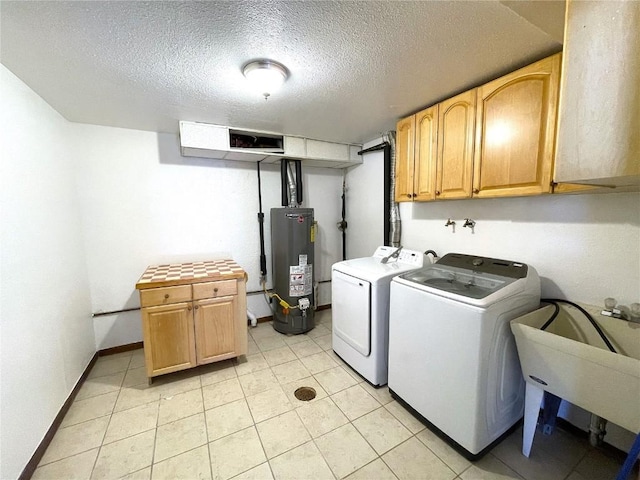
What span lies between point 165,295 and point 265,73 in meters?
1.76

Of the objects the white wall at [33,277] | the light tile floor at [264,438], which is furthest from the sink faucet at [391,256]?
the white wall at [33,277]

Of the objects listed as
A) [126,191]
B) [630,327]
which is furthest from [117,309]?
[630,327]

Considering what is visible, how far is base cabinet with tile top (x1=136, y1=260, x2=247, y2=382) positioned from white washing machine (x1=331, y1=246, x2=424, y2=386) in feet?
2.90

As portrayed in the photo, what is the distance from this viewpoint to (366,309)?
201 cm

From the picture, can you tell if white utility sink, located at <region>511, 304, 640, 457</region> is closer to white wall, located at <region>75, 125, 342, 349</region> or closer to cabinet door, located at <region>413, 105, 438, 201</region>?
cabinet door, located at <region>413, 105, 438, 201</region>

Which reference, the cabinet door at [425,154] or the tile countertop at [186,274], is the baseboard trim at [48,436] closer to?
the tile countertop at [186,274]

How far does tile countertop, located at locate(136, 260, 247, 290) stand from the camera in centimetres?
203

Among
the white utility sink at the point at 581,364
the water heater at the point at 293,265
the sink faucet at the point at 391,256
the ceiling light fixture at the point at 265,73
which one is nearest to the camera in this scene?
the white utility sink at the point at 581,364

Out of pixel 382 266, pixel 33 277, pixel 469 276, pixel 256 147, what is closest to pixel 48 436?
pixel 33 277

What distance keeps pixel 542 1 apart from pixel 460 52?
433mm

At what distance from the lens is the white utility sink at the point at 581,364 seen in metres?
1.04

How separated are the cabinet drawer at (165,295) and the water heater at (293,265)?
41.2 inches

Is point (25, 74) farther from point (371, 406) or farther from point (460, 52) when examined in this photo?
→ point (371, 406)

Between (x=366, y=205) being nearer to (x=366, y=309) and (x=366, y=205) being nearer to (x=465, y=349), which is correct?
(x=366, y=309)
